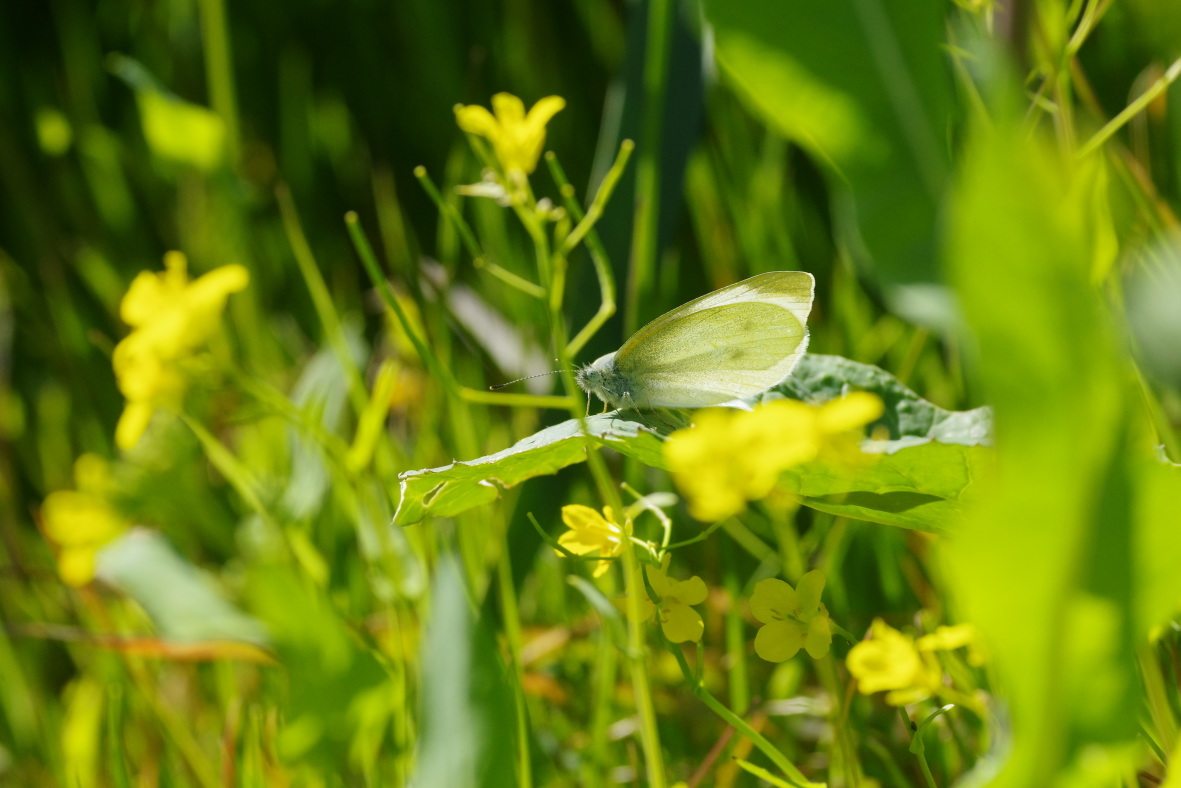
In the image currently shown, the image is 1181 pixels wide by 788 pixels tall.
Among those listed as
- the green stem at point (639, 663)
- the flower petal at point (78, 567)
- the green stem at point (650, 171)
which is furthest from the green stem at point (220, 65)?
the green stem at point (639, 663)

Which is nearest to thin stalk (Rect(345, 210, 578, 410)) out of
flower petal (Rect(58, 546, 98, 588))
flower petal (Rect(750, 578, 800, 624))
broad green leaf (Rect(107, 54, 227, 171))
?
flower petal (Rect(750, 578, 800, 624))

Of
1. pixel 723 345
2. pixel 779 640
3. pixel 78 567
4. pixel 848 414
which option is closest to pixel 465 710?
pixel 779 640

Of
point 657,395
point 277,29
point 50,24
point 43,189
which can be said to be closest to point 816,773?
point 657,395

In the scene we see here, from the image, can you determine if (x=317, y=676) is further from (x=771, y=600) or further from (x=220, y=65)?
(x=220, y=65)

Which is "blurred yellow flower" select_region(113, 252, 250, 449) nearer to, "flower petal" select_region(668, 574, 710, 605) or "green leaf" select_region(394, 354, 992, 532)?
"green leaf" select_region(394, 354, 992, 532)

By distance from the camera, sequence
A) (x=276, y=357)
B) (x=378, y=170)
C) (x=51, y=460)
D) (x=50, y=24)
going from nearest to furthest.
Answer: (x=276, y=357) → (x=51, y=460) → (x=378, y=170) → (x=50, y=24)

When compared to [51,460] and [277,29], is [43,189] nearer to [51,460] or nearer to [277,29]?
[277,29]
